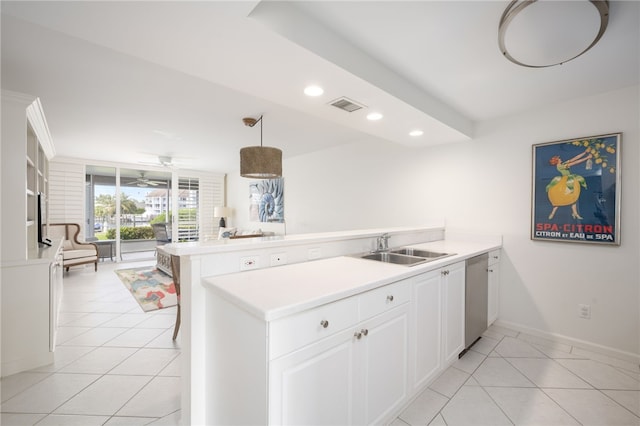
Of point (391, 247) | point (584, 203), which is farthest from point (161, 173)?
point (584, 203)

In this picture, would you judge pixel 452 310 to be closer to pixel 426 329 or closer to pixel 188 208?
pixel 426 329

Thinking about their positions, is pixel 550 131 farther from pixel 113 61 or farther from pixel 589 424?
pixel 113 61

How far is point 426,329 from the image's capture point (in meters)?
1.84

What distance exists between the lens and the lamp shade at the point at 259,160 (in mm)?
3021

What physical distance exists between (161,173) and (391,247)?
710 cm

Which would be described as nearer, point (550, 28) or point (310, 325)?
point (310, 325)

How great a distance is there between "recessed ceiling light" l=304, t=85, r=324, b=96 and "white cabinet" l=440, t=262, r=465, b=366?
1577 mm

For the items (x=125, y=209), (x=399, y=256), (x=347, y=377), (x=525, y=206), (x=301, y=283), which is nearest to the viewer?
(x=347, y=377)

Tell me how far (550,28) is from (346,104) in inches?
49.9

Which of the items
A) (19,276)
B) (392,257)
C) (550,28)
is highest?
(550,28)

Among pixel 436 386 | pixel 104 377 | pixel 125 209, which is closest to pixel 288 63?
pixel 436 386

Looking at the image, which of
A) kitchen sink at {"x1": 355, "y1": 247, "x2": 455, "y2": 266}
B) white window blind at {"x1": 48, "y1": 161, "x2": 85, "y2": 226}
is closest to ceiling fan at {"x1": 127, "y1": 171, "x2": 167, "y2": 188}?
white window blind at {"x1": 48, "y1": 161, "x2": 85, "y2": 226}

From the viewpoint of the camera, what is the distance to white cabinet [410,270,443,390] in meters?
1.75

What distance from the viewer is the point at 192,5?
1167 mm
